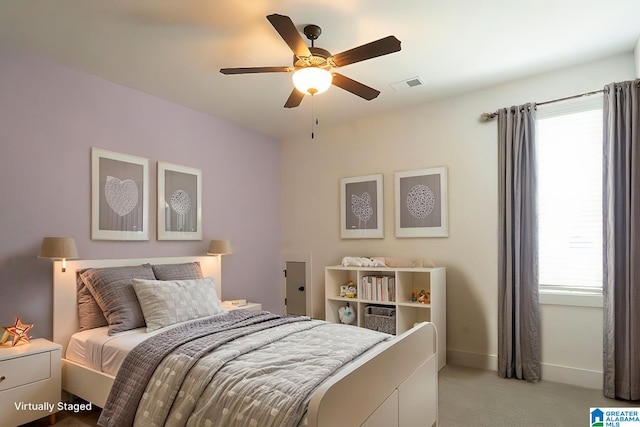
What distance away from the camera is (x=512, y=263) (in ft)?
10.9

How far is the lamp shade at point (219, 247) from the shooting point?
388cm

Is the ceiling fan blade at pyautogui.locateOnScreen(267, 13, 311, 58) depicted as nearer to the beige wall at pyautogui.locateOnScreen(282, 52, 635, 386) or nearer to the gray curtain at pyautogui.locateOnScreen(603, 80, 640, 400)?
the beige wall at pyautogui.locateOnScreen(282, 52, 635, 386)

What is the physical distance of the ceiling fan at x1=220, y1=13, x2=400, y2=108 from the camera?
2088mm

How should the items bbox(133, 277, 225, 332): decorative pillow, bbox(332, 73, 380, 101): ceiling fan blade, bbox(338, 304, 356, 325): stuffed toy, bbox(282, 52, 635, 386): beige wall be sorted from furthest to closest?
Result: 1. bbox(338, 304, 356, 325): stuffed toy
2. bbox(282, 52, 635, 386): beige wall
3. bbox(133, 277, 225, 332): decorative pillow
4. bbox(332, 73, 380, 101): ceiling fan blade

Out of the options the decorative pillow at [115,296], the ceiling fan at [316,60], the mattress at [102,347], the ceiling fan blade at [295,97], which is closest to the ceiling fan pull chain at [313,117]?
the ceiling fan blade at [295,97]

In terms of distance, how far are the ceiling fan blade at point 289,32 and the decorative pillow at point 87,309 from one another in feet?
7.74

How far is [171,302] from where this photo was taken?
2.85 meters

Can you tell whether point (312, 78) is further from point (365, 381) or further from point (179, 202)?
point (179, 202)

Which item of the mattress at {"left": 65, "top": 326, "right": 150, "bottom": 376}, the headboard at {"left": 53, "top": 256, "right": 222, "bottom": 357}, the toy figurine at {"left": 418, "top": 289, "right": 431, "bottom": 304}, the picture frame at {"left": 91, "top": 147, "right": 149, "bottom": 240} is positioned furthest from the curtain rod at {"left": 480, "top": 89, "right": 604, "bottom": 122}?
the headboard at {"left": 53, "top": 256, "right": 222, "bottom": 357}

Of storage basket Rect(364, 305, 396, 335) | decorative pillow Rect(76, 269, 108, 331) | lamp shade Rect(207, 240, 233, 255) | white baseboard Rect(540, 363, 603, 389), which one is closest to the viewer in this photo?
decorative pillow Rect(76, 269, 108, 331)

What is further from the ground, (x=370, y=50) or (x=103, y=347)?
(x=370, y=50)

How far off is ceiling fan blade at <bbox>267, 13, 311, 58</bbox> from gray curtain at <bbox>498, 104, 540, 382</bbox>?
7.00 feet

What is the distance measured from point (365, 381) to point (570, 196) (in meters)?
2.68

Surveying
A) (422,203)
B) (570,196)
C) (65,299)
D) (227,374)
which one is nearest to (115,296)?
(65,299)
